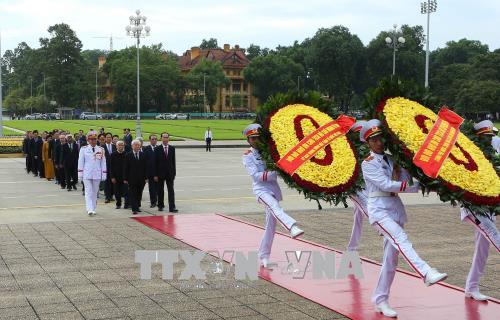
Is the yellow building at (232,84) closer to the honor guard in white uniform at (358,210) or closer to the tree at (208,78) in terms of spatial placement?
the tree at (208,78)

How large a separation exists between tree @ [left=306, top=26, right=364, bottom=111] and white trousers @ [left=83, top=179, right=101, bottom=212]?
83733mm

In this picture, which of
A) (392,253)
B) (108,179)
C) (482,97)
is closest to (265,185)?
(392,253)

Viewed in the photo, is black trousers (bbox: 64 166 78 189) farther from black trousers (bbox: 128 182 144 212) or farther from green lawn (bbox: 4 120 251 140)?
green lawn (bbox: 4 120 251 140)

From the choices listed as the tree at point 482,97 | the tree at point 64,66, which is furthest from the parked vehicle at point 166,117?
the tree at point 482,97

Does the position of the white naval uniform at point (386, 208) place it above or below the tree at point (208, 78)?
below

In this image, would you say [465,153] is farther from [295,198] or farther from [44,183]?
[44,183]

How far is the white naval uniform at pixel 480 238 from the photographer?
7.33m

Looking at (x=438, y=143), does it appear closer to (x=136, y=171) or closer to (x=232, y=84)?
(x=136, y=171)

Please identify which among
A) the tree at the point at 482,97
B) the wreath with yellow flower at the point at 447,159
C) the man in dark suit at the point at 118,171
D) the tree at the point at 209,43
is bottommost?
the man in dark suit at the point at 118,171

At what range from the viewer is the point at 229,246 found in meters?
11.3

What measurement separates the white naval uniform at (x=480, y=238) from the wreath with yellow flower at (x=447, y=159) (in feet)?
1.01

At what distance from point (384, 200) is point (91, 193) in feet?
31.2

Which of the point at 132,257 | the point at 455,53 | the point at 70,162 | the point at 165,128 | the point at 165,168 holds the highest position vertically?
the point at 455,53

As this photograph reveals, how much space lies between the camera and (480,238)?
764cm
